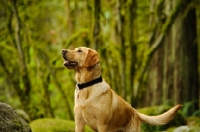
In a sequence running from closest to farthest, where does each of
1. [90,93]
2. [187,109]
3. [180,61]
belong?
[90,93] → [187,109] → [180,61]

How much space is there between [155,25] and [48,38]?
15.5 ft

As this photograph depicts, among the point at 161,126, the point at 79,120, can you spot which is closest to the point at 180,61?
the point at 161,126

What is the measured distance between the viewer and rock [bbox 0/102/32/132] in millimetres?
5238

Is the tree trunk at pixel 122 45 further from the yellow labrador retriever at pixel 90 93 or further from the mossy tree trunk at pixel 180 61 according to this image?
the yellow labrador retriever at pixel 90 93

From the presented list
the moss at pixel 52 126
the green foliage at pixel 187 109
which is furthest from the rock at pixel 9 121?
the green foliage at pixel 187 109

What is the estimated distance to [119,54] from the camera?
11.9 m

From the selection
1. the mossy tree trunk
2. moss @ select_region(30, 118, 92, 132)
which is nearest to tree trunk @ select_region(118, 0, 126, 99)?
the mossy tree trunk

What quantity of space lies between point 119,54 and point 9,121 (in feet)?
22.3

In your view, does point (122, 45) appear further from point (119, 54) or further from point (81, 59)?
point (81, 59)

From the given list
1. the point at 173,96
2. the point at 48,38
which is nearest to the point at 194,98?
the point at 173,96

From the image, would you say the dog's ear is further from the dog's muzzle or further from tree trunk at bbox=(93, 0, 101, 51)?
tree trunk at bbox=(93, 0, 101, 51)

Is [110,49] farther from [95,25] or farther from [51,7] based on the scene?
[51,7]

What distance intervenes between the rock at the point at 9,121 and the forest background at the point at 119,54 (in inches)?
199

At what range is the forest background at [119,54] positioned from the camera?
11086 mm
